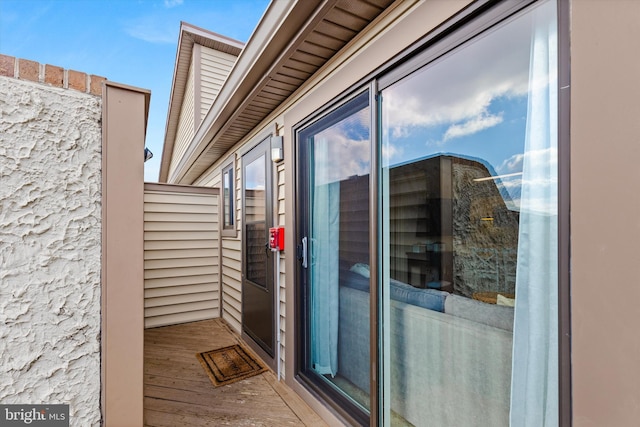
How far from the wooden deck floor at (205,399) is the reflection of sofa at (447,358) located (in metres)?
0.80

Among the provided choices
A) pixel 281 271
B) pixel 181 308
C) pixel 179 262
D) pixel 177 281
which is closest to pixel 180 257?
pixel 179 262

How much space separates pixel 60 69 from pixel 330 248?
1592mm

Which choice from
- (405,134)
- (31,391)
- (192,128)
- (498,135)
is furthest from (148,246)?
(498,135)

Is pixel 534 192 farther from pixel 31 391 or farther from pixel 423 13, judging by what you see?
pixel 31 391

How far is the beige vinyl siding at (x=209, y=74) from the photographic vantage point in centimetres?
634

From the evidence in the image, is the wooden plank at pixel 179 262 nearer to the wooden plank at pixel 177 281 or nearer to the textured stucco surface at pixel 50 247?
the wooden plank at pixel 177 281

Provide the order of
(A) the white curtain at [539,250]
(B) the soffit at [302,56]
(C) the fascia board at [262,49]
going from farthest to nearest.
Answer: (C) the fascia board at [262,49] → (B) the soffit at [302,56] → (A) the white curtain at [539,250]

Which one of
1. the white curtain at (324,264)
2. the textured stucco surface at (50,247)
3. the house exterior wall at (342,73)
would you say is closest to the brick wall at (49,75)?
the textured stucco surface at (50,247)

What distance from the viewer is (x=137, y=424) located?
3.93 ft

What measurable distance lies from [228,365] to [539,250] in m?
2.85

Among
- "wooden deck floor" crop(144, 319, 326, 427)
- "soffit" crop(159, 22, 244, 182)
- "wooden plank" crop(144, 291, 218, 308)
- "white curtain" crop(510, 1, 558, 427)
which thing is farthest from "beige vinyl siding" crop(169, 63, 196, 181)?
"white curtain" crop(510, 1, 558, 427)

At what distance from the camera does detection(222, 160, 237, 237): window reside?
14.0 ft

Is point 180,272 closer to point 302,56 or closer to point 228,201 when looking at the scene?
point 228,201

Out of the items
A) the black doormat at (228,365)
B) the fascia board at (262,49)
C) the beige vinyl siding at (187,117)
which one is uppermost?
the beige vinyl siding at (187,117)
